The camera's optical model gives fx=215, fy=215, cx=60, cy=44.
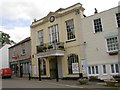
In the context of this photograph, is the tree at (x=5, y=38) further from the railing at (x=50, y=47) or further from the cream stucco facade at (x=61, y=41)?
the railing at (x=50, y=47)

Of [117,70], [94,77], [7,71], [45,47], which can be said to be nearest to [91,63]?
[94,77]

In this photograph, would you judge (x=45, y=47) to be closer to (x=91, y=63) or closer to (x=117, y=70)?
(x=91, y=63)

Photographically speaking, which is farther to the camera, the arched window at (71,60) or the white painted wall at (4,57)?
the white painted wall at (4,57)

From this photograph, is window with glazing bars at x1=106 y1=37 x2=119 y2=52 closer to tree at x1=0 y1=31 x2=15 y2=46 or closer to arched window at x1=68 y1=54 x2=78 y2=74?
arched window at x1=68 y1=54 x2=78 y2=74

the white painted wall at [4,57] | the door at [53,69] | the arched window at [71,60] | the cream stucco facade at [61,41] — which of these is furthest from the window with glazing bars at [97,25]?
the white painted wall at [4,57]

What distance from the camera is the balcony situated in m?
25.1

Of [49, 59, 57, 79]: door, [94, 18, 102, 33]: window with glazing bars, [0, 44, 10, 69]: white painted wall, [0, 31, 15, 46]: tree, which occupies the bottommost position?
[49, 59, 57, 79]: door

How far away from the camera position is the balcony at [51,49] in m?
25.1

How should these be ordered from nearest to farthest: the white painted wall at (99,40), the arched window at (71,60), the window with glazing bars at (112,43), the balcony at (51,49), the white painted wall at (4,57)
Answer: the window with glazing bars at (112,43) < the white painted wall at (99,40) < the arched window at (71,60) < the balcony at (51,49) < the white painted wall at (4,57)

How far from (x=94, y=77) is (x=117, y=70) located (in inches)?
102

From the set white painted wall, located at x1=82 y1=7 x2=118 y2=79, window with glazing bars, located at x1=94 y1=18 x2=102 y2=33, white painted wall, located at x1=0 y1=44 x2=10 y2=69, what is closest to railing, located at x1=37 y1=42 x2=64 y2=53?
white painted wall, located at x1=82 y1=7 x2=118 y2=79

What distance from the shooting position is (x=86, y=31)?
77.7 ft

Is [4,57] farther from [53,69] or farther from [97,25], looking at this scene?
[97,25]

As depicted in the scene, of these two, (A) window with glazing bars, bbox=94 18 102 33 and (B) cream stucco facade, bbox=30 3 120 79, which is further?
(A) window with glazing bars, bbox=94 18 102 33
